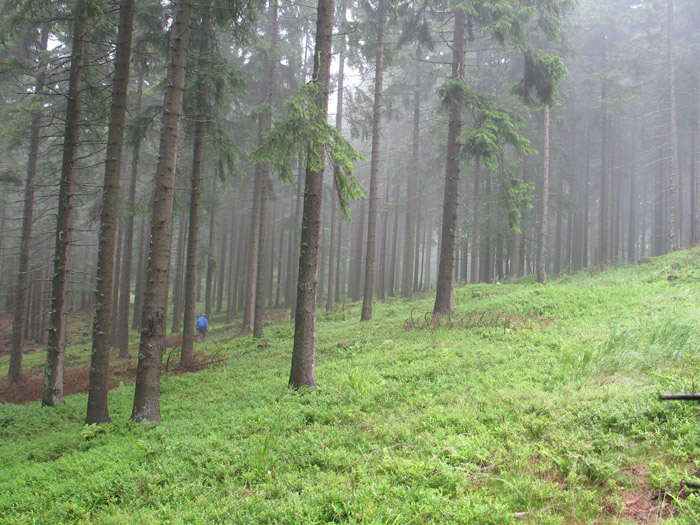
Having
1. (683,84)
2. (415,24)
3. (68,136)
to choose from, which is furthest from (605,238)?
(68,136)

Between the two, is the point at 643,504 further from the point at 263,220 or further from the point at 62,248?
the point at 263,220

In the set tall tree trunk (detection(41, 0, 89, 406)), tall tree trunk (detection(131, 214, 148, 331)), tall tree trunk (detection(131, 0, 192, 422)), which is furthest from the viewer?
tall tree trunk (detection(131, 214, 148, 331))

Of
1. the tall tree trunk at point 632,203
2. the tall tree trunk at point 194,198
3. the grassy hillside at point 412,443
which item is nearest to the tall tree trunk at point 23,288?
the grassy hillside at point 412,443

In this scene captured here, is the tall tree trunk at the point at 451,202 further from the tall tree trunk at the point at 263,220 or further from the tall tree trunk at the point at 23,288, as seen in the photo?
the tall tree trunk at the point at 23,288

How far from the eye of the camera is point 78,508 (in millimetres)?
4906

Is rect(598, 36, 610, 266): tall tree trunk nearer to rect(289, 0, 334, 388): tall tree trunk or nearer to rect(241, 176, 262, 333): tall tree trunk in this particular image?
rect(241, 176, 262, 333): tall tree trunk

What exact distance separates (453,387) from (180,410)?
215 inches

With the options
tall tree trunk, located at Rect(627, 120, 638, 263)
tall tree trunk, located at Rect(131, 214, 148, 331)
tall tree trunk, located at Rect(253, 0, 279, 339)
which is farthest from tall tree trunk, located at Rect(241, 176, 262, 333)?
tall tree trunk, located at Rect(627, 120, 638, 263)

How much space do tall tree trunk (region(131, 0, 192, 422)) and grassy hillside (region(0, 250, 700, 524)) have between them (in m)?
0.68

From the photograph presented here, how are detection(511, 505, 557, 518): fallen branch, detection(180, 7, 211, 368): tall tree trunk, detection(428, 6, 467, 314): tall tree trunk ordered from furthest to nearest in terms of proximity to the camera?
detection(428, 6, 467, 314): tall tree trunk, detection(180, 7, 211, 368): tall tree trunk, detection(511, 505, 557, 518): fallen branch

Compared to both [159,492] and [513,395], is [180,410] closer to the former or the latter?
[159,492]

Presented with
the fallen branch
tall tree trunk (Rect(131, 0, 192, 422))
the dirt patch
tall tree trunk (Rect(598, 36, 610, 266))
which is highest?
tall tree trunk (Rect(598, 36, 610, 266))

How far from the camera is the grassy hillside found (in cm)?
396

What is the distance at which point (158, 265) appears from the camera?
770cm
